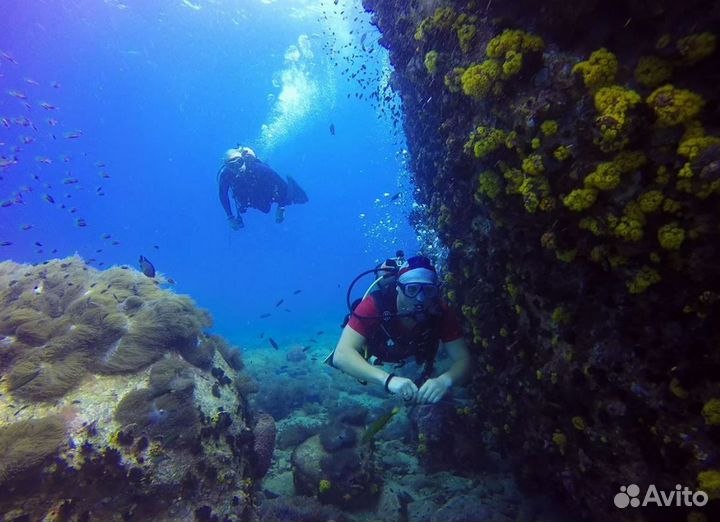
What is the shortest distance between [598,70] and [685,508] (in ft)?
9.52

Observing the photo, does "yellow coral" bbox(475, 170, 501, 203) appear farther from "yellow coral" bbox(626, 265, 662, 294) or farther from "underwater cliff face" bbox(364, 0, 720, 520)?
"yellow coral" bbox(626, 265, 662, 294)

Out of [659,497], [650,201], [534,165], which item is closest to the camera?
[650,201]

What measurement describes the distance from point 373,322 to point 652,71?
3854 millimetres

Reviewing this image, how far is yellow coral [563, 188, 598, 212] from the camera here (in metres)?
2.45

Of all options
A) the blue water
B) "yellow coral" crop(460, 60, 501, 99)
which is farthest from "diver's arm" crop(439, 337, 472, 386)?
the blue water

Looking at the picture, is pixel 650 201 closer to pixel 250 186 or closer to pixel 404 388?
pixel 404 388

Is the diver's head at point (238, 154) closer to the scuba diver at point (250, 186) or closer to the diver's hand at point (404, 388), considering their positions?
the scuba diver at point (250, 186)

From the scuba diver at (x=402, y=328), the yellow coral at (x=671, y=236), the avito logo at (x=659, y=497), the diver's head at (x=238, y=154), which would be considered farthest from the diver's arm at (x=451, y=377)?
the diver's head at (x=238, y=154)

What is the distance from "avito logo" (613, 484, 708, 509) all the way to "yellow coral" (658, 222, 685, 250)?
1495 millimetres

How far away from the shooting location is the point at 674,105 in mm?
2061

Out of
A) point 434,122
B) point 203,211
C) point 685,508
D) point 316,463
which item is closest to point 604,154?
point 685,508

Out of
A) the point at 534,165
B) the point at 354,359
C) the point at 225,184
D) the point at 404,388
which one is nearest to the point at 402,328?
the point at 354,359

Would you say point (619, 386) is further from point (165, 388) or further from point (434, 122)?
point (165, 388)

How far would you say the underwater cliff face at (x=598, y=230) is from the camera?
6.93 ft
